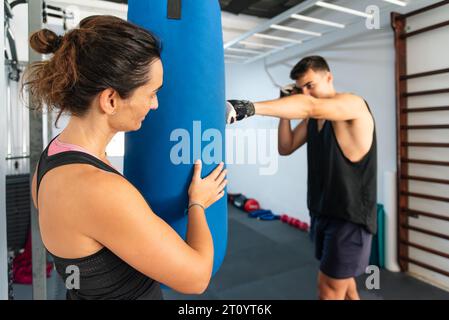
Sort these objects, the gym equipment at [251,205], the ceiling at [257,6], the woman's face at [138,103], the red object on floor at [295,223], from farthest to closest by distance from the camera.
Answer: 1. the gym equipment at [251,205]
2. the red object on floor at [295,223]
3. the ceiling at [257,6]
4. the woman's face at [138,103]

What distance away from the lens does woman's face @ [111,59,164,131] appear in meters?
0.76

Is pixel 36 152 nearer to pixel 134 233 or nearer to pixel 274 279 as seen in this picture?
pixel 134 233

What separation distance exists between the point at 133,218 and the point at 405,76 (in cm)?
272

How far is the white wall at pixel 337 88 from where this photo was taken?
2.90 meters

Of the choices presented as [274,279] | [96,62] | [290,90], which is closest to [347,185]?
[290,90]

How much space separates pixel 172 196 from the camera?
0.92m

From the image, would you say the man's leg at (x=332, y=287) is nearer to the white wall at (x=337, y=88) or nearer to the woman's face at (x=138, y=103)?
the white wall at (x=337, y=88)

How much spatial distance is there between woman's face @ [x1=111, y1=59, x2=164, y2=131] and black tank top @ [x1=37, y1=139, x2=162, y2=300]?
0.37 ft

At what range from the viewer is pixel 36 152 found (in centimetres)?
121

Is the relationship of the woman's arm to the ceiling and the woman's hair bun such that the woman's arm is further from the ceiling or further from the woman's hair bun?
the ceiling

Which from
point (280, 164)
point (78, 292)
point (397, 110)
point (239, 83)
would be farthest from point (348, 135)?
point (239, 83)

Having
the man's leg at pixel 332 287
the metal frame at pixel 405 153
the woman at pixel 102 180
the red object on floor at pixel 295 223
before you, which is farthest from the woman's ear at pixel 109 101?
the red object on floor at pixel 295 223

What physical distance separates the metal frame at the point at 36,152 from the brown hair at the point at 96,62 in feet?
1.58

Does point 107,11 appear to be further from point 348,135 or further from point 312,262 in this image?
point 312,262
